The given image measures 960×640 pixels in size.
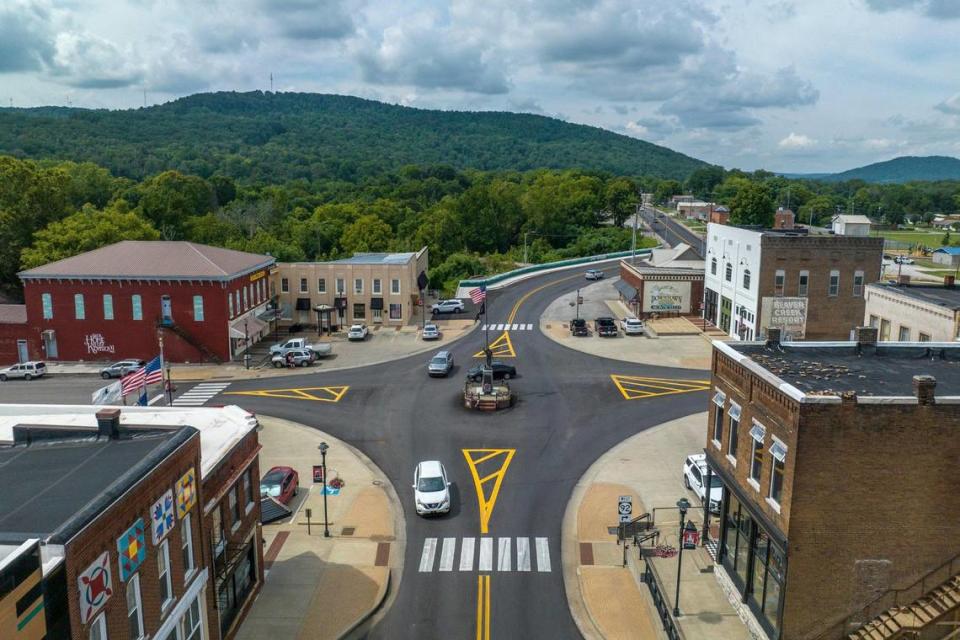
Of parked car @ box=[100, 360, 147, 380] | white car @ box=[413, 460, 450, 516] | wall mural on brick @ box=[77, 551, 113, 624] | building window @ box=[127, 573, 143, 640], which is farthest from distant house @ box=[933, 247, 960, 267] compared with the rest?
wall mural on brick @ box=[77, 551, 113, 624]

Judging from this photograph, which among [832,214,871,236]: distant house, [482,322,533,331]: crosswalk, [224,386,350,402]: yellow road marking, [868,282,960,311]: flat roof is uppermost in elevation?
[832,214,871,236]: distant house

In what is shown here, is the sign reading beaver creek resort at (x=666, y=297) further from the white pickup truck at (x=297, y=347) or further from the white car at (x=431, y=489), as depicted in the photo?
the white car at (x=431, y=489)

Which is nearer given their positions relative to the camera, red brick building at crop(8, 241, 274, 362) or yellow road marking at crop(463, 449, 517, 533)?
yellow road marking at crop(463, 449, 517, 533)

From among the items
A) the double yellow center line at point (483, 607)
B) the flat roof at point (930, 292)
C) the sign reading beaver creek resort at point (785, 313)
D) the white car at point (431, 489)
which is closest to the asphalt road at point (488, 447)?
the double yellow center line at point (483, 607)

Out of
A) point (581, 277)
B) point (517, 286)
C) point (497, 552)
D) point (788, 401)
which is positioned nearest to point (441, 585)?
point (497, 552)

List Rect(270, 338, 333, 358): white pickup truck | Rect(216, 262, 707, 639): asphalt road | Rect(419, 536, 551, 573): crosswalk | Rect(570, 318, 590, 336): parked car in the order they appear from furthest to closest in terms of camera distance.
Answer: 1. Rect(570, 318, 590, 336): parked car
2. Rect(270, 338, 333, 358): white pickup truck
3. Rect(419, 536, 551, 573): crosswalk
4. Rect(216, 262, 707, 639): asphalt road

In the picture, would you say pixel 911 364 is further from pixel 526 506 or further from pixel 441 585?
pixel 441 585

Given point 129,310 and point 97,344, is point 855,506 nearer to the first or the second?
point 129,310

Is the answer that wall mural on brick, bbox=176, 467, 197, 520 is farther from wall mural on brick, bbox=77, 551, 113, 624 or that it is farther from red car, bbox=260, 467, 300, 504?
red car, bbox=260, 467, 300, 504
